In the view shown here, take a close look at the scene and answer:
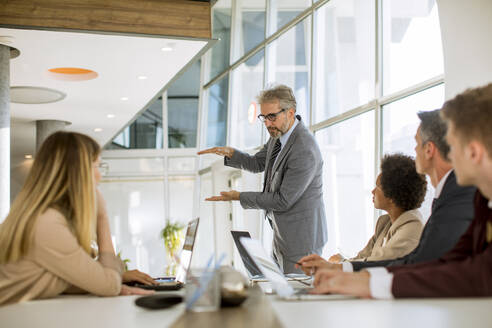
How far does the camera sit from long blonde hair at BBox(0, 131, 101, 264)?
5.27 ft

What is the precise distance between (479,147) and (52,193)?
1.29 metres

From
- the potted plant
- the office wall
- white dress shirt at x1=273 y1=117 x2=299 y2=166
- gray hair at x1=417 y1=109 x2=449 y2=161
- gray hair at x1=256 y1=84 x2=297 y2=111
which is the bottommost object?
the potted plant

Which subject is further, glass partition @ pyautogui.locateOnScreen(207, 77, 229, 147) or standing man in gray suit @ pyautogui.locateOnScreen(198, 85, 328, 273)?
glass partition @ pyautogui.locateOnScreen(207, 77, 229, 147)

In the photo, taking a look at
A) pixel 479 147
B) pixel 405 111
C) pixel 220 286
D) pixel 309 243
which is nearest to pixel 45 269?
pixel 220 286

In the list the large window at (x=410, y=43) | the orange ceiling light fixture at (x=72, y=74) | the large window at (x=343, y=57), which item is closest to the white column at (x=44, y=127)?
the orange ceiling light fixture at (x=72, y=74)

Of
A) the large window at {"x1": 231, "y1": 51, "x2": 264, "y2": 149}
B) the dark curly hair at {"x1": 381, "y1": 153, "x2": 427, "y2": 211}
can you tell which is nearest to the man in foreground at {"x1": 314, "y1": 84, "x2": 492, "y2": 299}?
the dark curly hair at {"x1": 381, "y1": 153, "x2": 427, "y2": 211}

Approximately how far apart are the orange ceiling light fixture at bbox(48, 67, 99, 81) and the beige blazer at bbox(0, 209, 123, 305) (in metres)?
5.46

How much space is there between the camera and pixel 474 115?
4.47 ft

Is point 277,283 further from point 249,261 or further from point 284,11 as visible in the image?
point 284,11

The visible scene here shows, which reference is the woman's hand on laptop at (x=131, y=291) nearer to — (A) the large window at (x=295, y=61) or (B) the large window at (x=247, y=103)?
(A) the large window at (x=295, y=61)

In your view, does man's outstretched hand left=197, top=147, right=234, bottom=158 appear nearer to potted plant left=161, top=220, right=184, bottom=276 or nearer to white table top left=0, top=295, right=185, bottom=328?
white table top left=0, top=295, right=185, bottom=328

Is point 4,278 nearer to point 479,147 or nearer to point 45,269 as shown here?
point 45,269

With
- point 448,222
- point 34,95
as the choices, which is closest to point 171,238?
point 34,95

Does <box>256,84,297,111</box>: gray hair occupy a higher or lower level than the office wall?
lower
